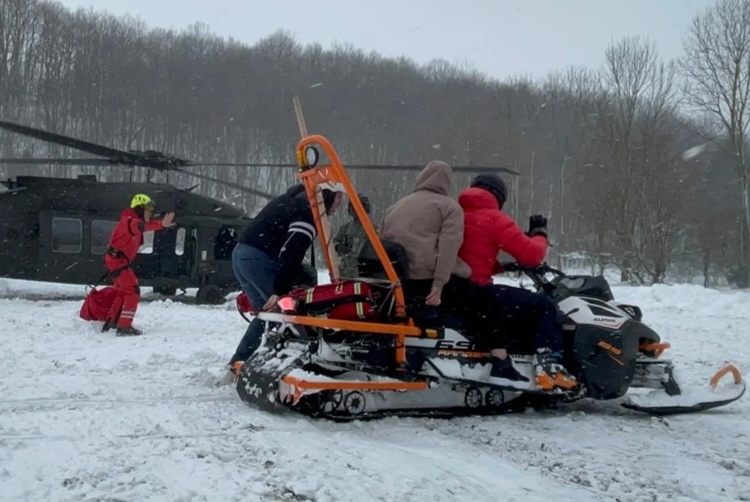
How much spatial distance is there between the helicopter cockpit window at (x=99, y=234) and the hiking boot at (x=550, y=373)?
12.3m

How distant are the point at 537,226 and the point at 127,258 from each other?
5.79 m

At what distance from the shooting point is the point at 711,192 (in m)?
35.7

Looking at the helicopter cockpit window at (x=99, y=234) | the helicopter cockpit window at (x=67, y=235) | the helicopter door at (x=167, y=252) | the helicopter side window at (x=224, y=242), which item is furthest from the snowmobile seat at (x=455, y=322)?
the helicopter cockpit window at (x=67, y=235)

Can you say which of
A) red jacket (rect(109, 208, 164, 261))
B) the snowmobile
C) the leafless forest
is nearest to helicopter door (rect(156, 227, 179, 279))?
red jacket (rect(109, 208, 164, 261))

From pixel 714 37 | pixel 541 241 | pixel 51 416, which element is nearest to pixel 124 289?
pixel 51 416

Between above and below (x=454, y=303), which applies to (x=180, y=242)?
above

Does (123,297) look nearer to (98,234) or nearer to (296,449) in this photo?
(296,449)

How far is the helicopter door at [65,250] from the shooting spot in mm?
15312

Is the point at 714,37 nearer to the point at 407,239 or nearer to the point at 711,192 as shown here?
the point at 711,192

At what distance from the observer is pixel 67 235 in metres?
15.5

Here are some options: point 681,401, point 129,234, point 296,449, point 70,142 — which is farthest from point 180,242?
point 296,449

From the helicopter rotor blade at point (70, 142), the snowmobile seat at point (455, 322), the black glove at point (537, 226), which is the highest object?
the helicopter rotor blade at point (70, 142)

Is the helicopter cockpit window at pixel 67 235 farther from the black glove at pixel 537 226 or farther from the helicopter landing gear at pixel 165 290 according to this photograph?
the black glove at pixel 537 226

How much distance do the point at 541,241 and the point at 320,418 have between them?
1.99 metres
